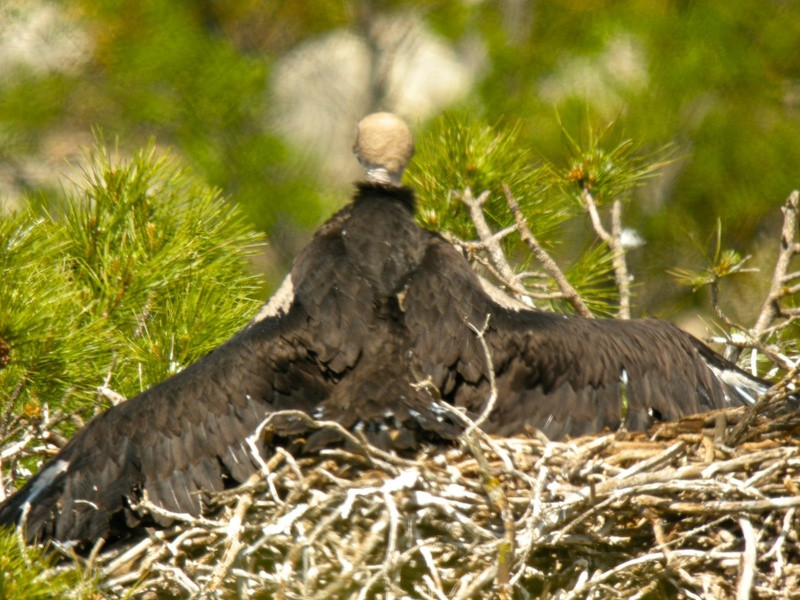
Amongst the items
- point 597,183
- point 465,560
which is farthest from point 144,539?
point 597,183

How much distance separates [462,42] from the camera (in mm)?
11164

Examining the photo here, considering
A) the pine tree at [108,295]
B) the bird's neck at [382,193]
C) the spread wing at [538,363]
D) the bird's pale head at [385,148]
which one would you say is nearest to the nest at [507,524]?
the spread wing at [538,363]

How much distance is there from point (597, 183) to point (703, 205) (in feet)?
16.9

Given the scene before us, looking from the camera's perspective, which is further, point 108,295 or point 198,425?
point 108,295

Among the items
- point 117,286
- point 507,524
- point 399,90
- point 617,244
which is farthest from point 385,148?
point 399,90

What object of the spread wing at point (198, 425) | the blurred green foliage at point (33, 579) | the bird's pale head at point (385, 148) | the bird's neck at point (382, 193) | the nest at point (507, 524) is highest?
the bird's pale head at point (385, 148)

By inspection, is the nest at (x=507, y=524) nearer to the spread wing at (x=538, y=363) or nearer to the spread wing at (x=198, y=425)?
the spread wing at (x=198, y=425)

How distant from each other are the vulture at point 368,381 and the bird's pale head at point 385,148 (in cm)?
20

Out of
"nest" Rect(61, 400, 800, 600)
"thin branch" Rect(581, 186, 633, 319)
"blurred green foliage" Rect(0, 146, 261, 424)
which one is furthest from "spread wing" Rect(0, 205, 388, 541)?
"thin branch" Rect(581, 186, 633, 319)

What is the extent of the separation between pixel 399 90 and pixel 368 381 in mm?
7499

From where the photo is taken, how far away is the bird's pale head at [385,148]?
465 cm

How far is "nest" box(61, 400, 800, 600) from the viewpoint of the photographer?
348 centimetres

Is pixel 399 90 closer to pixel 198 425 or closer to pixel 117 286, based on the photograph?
pixel 117 286

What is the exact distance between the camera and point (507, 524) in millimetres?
3340
